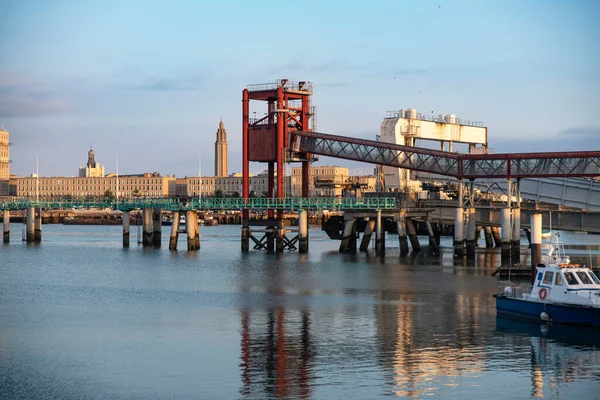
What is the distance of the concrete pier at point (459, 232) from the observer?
94.2 metres

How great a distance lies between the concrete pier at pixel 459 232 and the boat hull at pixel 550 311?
4224cm

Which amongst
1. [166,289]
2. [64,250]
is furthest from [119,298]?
[64,250]

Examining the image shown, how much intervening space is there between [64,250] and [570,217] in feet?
203

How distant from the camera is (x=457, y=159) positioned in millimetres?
96938

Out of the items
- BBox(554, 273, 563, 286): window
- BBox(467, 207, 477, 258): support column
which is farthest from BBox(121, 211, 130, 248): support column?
BBox(554, 273, 563, 286): window

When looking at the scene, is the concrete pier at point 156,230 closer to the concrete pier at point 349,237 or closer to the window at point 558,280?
the concrete pier at point 349,237

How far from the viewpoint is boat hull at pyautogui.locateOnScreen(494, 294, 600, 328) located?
47.3 m

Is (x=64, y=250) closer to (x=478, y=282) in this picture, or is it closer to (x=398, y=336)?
(x=478, y=282)

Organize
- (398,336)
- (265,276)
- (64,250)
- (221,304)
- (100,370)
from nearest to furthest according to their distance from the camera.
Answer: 1. (100,370)
2. (398,336)
3. (221,304)
4. (265,276)
5. (64,250)

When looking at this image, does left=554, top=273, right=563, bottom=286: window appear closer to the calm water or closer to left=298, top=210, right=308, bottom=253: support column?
the calm water

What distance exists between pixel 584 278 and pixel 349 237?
2489 inches

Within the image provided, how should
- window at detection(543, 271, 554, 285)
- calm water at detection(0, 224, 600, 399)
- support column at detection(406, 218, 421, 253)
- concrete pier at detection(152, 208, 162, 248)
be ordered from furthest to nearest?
1. concrete pier at detection(152, 208, 162, 248)
2. support column at detection(406, 218, 421, 253)
3. window at detection(543, 271, 554, 285)
4. calm water at detection(0, 224, 600, 399)

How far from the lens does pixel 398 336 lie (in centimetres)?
4625

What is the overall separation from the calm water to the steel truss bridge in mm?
19928
